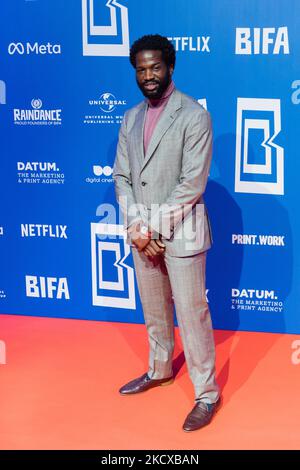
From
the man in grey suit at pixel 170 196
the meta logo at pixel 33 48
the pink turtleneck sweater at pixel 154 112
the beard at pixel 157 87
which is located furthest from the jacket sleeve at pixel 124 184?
the meta logo at pixel 33 48

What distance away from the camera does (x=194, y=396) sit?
344cm

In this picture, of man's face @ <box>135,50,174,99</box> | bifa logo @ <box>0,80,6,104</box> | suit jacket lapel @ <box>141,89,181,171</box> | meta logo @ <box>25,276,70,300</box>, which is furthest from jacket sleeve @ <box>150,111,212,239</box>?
bifa logo @ <box>0,80,6,104</box>

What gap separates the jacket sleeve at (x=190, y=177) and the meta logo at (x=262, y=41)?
3.65 feet

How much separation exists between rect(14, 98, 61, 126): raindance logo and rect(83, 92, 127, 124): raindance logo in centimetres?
26

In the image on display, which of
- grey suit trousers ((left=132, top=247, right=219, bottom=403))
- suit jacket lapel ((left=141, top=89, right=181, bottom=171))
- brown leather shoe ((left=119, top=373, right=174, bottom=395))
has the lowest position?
brown leather shoe ((left=119, top=373, right=174, bottom=395))

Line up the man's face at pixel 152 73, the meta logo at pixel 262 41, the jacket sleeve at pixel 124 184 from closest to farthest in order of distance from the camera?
1. the man's face at pixel 152 73
2. the jacket sleeve at pixel 124 184
3. the meta logo at pixel 262 41

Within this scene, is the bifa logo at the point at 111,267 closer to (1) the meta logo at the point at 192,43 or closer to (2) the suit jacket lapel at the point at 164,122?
(1) the meta logo at the point at 192,43

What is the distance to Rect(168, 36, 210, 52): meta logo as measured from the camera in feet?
12.9

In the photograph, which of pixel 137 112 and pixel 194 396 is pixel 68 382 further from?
pixel 137 112

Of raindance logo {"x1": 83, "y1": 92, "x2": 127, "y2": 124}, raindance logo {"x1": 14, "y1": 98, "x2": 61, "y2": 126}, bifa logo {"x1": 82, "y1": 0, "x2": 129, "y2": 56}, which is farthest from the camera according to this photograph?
raindance logo {"x1": 14, "y1": 98, "x2": 61, "y2": 126}

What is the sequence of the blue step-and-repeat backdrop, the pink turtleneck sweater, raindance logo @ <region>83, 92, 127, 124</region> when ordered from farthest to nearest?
1. raindance logo @ <region>83, 92, 127, 124</region>
2. the blue step-and-repeat backdrop
3. the pink turtleneck sweater

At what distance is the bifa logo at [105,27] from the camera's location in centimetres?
403

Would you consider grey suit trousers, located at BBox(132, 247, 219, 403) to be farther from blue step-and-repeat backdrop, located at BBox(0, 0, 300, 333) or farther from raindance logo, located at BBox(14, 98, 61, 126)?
raindance logo, located at BBox(14, 98, 61, 126)

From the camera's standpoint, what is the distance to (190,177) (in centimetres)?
292
